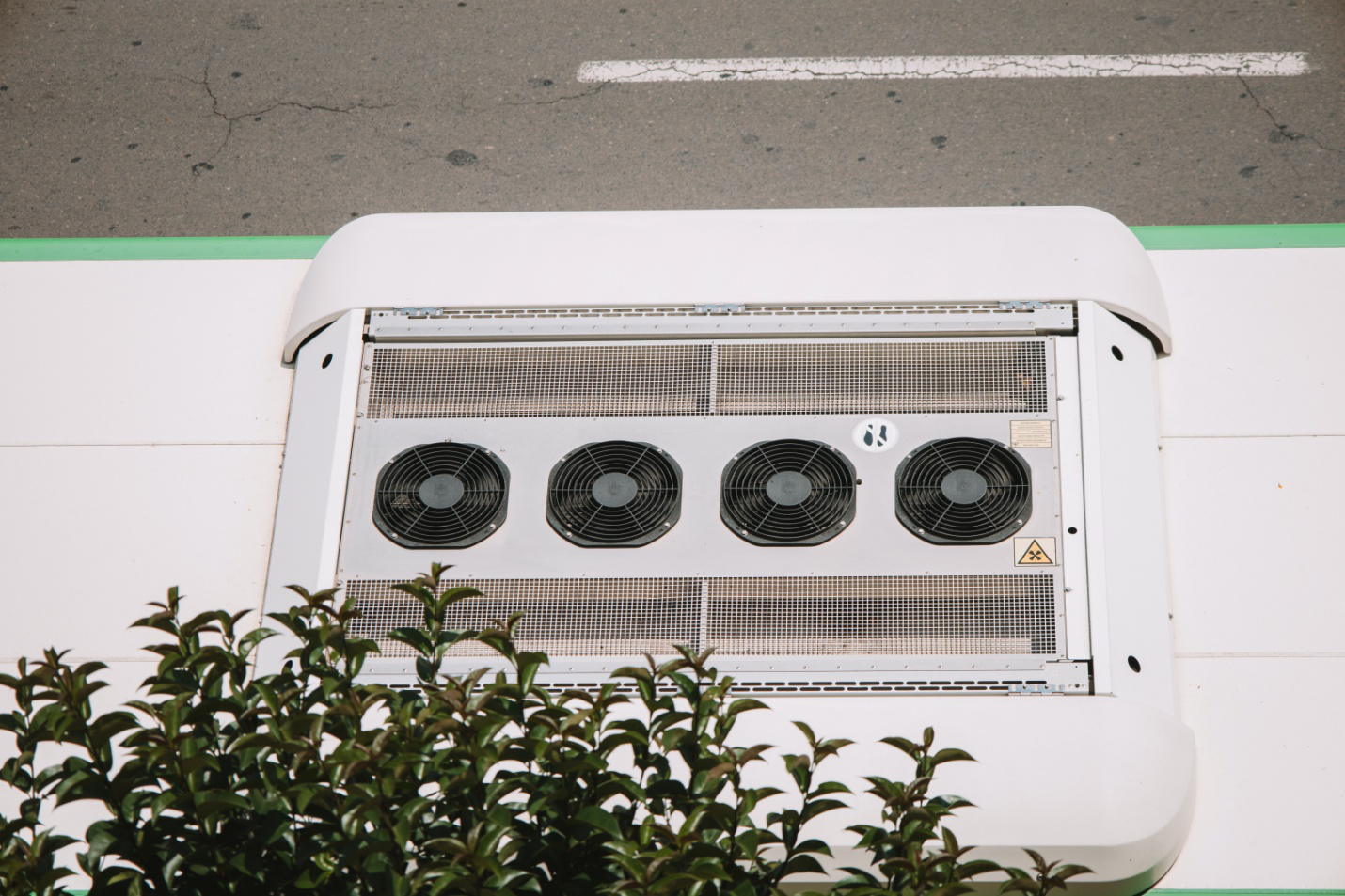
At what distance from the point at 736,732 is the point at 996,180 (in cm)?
332

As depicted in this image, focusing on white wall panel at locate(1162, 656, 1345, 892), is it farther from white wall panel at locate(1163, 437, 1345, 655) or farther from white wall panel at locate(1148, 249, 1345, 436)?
white wall panel at locate(1148, 249, 1345, 436)

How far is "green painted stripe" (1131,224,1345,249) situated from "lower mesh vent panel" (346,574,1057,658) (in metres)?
1.25

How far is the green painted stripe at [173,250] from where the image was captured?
3.59m

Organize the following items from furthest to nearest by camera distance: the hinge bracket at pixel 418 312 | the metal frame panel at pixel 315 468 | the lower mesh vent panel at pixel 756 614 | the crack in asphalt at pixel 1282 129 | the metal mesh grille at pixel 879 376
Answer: the crack in asphalt at pixel 1282 129 → the hinge bracket at pixel 418 312 → the metal mesh grille at pixel 879 376 → the metal frame panel at pixel 315 468 → the lower mesh vent panel at pixel 756 614

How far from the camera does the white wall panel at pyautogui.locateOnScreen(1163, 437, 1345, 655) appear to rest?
283 centimetres

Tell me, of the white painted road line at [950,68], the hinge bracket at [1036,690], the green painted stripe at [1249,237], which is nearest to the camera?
the hinge bracket at [1036,690]

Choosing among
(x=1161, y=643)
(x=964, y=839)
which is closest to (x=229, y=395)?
(x=964, y=839)

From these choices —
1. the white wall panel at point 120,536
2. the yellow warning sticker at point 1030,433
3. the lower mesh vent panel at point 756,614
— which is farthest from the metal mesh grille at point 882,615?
the white wall panel at point 120,536

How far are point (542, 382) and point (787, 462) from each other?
694 millimetres

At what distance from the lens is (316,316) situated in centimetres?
330

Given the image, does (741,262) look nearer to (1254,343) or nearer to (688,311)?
(688,311)

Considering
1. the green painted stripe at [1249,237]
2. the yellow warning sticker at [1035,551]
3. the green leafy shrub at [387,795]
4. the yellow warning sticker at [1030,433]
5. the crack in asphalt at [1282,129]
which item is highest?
the crack in asphalt at [1282,129]

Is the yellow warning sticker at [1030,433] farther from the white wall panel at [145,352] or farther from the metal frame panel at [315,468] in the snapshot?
the white wall panel at [145,352]

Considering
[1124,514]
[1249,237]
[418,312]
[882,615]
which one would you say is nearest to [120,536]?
[418,312]
